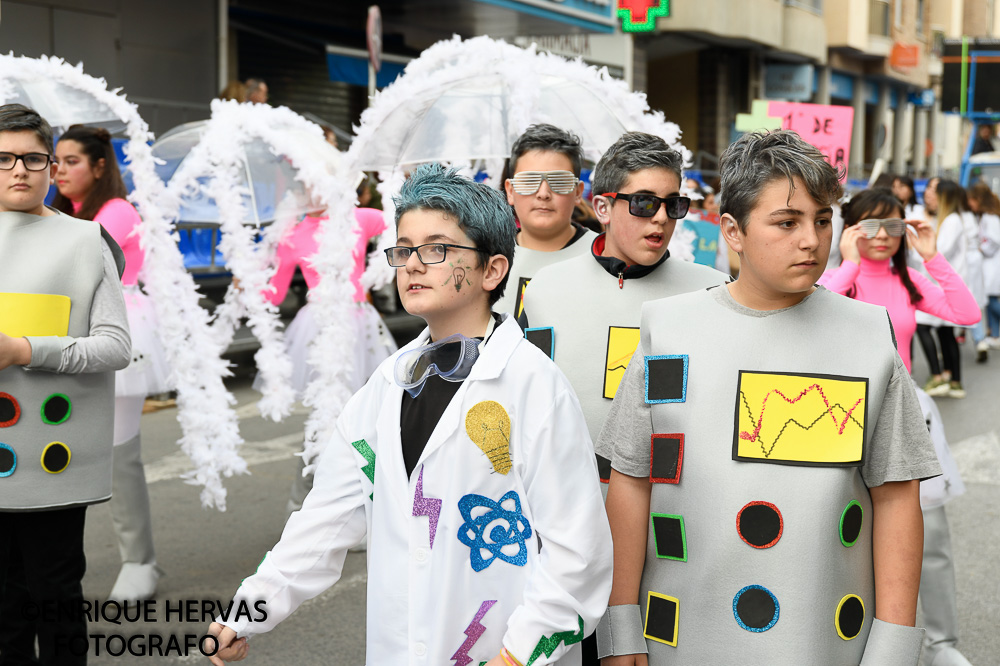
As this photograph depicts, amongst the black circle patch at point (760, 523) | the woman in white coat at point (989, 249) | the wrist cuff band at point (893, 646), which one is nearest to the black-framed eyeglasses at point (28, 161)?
the black circle patch at point (760, 523)

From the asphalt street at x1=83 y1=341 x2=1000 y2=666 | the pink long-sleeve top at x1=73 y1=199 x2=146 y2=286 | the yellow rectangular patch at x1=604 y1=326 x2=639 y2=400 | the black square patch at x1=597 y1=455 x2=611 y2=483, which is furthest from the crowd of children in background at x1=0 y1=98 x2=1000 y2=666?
the pink long-sleeve top at x1=73 y1=199 x2=146 y2=286

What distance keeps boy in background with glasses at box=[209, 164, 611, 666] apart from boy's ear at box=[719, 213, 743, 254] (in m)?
0.45

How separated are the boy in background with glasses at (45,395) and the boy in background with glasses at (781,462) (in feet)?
6.35

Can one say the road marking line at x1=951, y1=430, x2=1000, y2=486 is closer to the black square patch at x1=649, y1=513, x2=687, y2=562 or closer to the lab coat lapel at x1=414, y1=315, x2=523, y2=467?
the black square patch at x1=649, y1=513, x2=687, y2=562

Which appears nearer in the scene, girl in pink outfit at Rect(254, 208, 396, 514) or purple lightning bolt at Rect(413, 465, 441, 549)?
purple lightning bolt at Rect(413, 465, 441, 549)

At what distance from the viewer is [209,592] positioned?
4.87 m

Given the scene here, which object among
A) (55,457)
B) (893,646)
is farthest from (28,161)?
(893,646)

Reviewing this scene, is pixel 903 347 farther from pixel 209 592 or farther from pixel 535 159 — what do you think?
pixel 209 592

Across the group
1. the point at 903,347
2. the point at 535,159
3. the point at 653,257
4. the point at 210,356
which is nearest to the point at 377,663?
the point at 653,257

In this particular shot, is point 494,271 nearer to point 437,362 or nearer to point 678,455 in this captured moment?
point 437,362

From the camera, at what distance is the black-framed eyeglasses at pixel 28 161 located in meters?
3.33

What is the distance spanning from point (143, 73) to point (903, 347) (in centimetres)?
1178

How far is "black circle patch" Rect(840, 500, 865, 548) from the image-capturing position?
2.12 metres

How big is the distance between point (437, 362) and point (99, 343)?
1.56 meters
